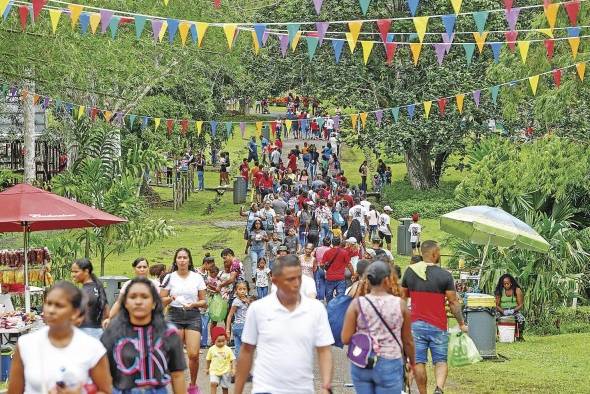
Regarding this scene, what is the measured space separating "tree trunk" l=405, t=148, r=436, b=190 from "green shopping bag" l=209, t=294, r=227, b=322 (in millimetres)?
31055

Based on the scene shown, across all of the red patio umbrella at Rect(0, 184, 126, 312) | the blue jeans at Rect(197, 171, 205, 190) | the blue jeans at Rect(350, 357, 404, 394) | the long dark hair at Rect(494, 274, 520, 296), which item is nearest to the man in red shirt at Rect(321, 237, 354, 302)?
the long dark hair at Rect(494, 274, 520, 296)

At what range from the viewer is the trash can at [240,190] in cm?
4788

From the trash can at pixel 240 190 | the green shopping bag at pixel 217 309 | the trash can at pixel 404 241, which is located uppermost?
the trash can at pixel 240 190

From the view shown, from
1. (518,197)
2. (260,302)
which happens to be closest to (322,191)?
(518,197)

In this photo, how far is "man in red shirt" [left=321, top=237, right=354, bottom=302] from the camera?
22.8 meters

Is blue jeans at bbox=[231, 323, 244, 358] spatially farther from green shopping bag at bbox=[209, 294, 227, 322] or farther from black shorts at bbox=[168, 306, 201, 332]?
green shopping bag at bbox=[209, 294, 227, 322]

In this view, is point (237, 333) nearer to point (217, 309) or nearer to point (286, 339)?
point (217, 309)

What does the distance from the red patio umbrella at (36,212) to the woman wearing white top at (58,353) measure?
33.2ft

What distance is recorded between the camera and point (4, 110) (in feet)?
127

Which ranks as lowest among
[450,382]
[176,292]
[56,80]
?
[450,382]

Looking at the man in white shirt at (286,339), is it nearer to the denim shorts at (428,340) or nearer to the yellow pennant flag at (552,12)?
the denim shorts at (428,340)

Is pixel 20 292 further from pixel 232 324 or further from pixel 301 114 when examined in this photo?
pixel 301 114

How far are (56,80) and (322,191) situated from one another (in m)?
12.5

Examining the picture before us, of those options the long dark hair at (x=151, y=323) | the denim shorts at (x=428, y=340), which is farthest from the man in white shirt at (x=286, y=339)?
the denim shorts at (x=428, y=340)
